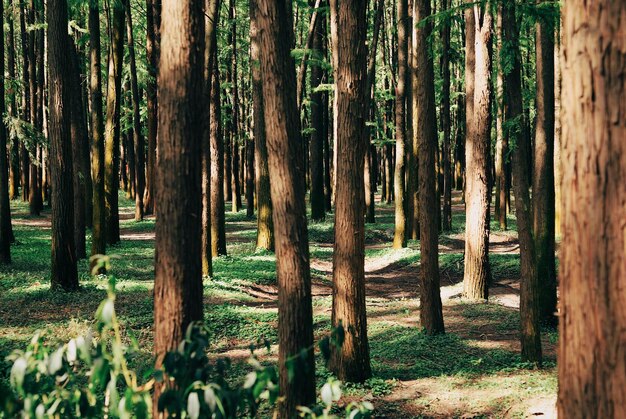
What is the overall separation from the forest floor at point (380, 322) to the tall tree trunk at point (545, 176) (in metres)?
0.77

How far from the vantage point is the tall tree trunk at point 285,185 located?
680 centimetres

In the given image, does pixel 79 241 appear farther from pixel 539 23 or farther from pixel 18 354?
pixel 18 354

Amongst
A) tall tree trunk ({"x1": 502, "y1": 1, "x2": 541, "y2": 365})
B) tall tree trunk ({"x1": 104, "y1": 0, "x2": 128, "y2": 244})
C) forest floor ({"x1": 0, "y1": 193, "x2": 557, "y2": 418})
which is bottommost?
forest floor ({"x1": 0, "y1": 193, "x2": 557, "y2": 418})

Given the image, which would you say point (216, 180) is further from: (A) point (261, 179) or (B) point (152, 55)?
(B) point (152, 55)

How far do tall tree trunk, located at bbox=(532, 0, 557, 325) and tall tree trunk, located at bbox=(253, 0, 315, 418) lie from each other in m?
6.27

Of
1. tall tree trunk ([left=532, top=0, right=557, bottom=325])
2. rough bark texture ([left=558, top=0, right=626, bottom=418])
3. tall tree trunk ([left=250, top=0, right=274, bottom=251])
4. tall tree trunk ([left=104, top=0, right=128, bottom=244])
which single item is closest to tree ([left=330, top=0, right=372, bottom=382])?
tall tree trunk ([left=532, top=0, right=557, bottom=325])

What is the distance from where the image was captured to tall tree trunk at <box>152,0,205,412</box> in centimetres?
562

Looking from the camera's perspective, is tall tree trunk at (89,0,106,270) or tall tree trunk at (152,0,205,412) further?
tall tree trunk at (89,0,106,270)

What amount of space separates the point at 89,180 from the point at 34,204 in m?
9.62

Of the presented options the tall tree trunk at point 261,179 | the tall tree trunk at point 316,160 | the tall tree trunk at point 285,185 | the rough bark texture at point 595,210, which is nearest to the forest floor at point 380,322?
the tall tree trunk at point 261,179

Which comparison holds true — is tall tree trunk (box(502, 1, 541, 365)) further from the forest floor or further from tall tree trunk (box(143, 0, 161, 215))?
tall tree trunk (box(143, 0, 161, 215))

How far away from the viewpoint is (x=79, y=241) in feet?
55.7

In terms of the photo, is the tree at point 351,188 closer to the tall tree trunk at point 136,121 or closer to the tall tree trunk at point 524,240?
the tall tree trunk at point 524,240

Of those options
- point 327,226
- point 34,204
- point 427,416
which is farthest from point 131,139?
point 427,416
